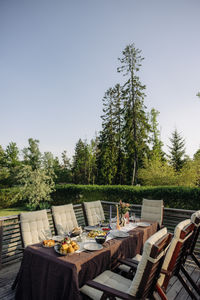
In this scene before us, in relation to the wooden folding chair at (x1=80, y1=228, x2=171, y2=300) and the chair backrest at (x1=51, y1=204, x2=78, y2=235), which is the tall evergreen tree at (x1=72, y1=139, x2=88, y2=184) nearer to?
the chair backrest at (x1=51, y1=204, x2=78, y2=235)

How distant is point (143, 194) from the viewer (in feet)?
23.9

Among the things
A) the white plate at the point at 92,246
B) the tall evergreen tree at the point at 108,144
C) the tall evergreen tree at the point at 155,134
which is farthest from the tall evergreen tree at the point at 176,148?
the white plate at the point at 92,246

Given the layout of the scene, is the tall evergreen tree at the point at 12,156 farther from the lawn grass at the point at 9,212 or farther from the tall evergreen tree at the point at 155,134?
the tall evergreen tree at the point at 155,134

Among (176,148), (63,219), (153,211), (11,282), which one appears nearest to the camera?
(11,282)

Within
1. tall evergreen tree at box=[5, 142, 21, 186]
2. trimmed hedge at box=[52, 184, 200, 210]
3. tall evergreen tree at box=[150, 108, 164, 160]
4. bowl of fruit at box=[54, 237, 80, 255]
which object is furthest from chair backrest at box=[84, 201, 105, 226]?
tall evergreen tree at box=[5, 142, 21, 186]

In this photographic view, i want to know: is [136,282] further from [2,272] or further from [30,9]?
[30,9]

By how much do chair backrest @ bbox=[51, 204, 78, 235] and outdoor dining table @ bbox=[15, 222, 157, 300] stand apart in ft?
3.31

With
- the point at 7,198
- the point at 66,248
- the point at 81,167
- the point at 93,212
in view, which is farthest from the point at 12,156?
the point at 66,248

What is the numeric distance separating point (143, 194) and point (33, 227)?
523 centimetres

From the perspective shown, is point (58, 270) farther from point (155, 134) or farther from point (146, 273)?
point (155, 134)

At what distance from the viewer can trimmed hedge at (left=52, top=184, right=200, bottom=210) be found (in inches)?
234

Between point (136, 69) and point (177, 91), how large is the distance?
27.6 feet

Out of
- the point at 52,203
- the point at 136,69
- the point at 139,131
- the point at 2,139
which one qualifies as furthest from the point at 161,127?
the point at 2,139

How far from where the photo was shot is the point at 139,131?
17.7 meters
